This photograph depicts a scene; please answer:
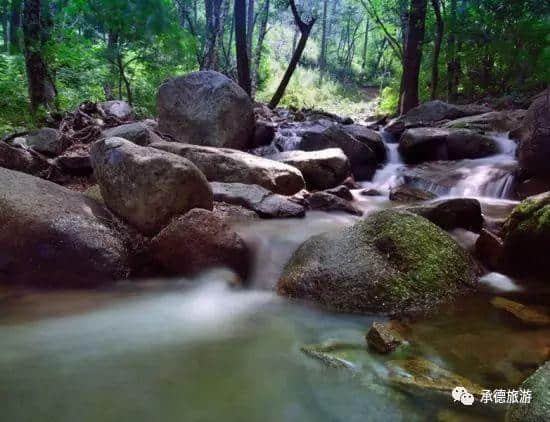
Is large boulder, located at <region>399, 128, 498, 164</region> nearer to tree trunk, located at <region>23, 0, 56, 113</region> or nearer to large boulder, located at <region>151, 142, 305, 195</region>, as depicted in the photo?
large boulder, located at <region>151, 142, 305, 195</region>

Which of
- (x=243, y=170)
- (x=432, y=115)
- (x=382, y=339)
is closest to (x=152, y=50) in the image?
(x=243, y=170)

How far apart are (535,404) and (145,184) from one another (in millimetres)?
4132

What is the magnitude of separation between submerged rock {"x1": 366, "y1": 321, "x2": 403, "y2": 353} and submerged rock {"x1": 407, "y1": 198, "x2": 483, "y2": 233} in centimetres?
237

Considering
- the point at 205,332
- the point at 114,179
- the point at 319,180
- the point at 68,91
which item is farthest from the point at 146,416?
the point at 68,91

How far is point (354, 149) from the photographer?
9578 mm

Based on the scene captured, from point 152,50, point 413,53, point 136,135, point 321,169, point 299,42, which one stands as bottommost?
point 321,169

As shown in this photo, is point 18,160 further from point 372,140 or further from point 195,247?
point 372,140

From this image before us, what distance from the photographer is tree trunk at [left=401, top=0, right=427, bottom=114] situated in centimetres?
1334

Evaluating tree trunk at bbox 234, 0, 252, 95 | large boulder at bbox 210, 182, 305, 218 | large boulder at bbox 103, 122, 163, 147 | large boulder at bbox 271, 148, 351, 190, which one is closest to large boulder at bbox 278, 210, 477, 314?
large boulder at bbox 210, 182, 305, 218

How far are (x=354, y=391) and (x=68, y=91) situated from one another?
44.5 feet

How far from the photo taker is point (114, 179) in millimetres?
5133

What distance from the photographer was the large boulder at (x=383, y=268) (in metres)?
3.79

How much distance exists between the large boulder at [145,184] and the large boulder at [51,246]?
1.56 ft

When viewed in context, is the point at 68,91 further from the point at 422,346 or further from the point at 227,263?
the point at 422,346
